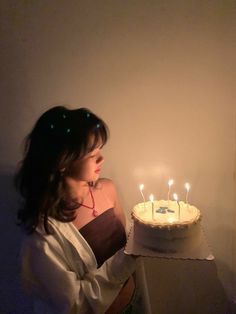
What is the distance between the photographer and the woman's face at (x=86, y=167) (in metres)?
1.22

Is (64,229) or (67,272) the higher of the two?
(64,229)

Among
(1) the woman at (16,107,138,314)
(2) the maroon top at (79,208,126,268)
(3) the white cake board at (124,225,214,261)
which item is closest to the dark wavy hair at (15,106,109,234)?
(1) the woman at (16,107,138,314)

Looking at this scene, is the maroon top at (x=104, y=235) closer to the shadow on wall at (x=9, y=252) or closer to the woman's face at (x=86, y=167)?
the woman's face at (x=86, y=167)

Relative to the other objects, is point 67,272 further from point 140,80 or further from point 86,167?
point 140,80

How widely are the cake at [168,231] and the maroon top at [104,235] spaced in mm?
161

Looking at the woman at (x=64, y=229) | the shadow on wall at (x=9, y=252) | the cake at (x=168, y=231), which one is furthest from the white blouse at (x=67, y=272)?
the shadow on wall at (x=9, y=252)

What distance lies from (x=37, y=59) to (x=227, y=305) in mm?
1718

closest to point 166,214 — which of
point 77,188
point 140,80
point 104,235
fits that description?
point 104,235

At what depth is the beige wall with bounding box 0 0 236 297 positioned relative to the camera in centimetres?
147

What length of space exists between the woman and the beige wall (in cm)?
36

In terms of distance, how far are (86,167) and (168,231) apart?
400 mm

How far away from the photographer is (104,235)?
1333 mm

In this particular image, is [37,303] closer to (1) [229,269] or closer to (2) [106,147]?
(2) [106,147]

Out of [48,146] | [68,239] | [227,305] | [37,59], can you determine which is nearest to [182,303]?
[227,305]
